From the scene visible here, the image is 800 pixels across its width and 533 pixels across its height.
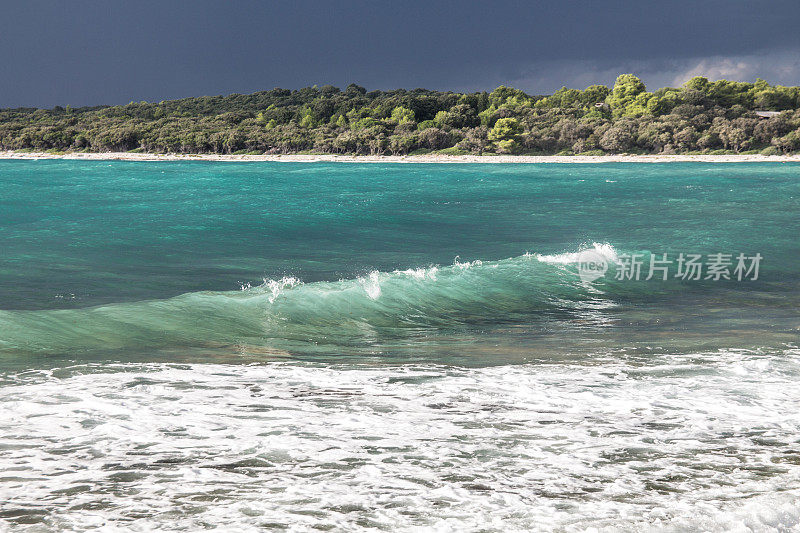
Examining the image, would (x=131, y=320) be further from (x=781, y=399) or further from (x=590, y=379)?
(x=781, y=399)

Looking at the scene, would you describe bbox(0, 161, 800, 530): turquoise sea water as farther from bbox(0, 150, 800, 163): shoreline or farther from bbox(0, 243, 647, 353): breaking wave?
bbox(0, 150, 800, 163): shoreline

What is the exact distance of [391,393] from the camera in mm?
7445

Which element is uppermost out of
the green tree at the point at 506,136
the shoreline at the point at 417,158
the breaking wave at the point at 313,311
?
the green tree at the point at 506,136

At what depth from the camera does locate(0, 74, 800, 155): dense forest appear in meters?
108

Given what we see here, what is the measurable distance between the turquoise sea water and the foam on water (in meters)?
0.02

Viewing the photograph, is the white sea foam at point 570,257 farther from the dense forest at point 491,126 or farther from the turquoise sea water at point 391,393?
the dense forest at point 491,126

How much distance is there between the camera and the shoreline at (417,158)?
9612 cm

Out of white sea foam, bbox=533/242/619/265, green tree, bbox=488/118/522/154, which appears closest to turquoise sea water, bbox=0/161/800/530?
white sea foam, bbox=533/242/619/265

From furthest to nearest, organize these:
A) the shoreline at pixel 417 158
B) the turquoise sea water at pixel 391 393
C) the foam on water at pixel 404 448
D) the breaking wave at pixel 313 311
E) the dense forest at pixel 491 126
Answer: the dense forest at pixel 491 126
the shoreline at pixel 417 158
the breaking wave at pixel 313 311
the turquoise sea water at pixel 391 393
the foam on water at pixel 404 448

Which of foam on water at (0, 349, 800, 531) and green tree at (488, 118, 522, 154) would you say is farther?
green tree at (488, 118, 522, 154)

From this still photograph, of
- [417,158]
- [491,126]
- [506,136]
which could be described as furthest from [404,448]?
[491,126]

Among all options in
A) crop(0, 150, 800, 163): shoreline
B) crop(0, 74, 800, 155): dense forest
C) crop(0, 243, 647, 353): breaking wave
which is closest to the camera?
crop(0, 243, 647, 353): breaking wave

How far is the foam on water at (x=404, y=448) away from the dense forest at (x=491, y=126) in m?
106

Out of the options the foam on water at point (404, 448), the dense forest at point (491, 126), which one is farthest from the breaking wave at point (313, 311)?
the dense forest at point (491, 126)
